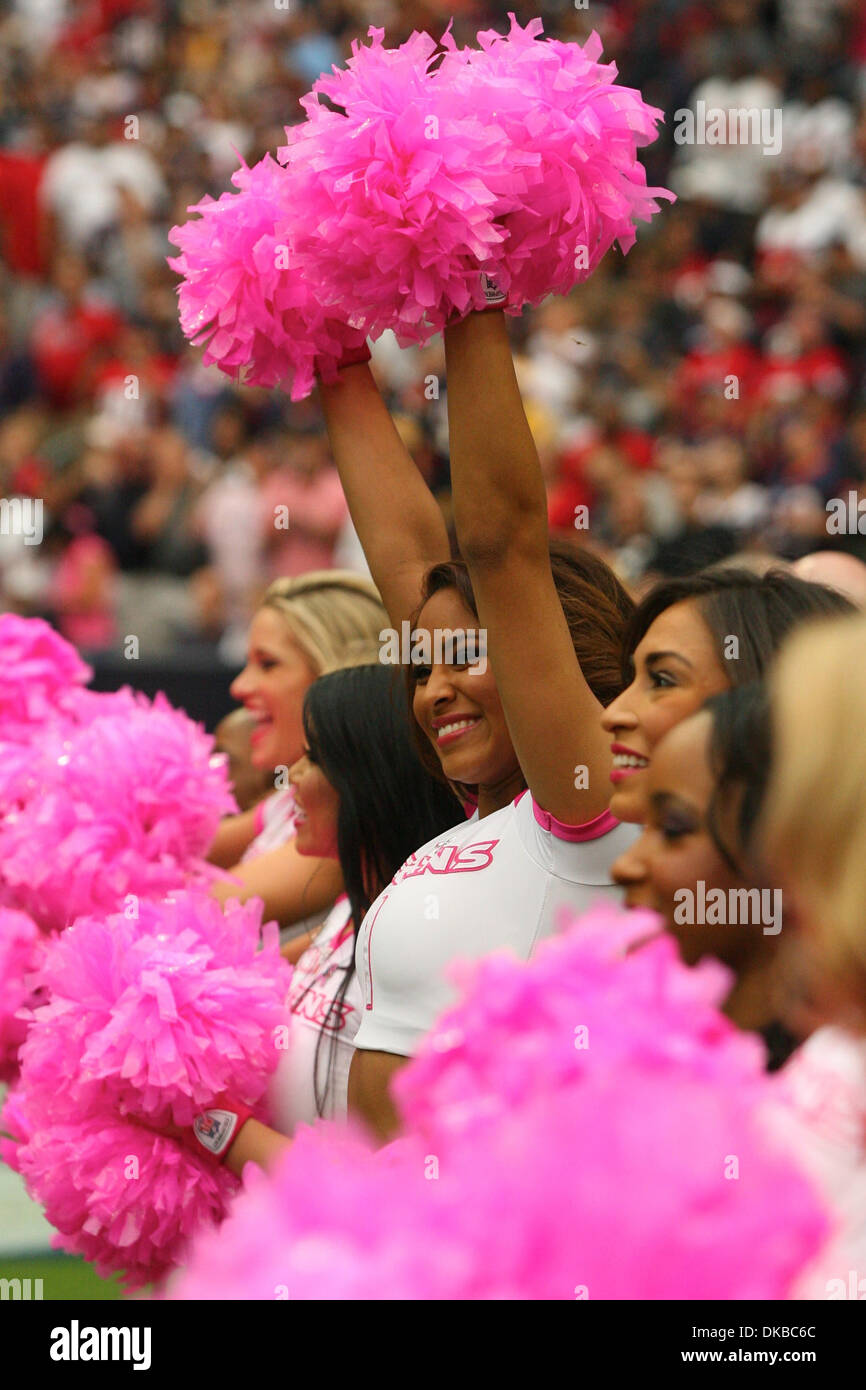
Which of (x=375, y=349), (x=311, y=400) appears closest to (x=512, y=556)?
(x=311, y=400)

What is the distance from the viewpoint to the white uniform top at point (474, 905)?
1790 mm

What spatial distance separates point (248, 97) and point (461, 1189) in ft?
29.4

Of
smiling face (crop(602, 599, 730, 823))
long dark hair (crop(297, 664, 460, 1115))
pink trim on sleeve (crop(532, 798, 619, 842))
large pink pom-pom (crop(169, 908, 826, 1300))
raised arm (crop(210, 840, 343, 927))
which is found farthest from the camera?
raised arm (crop(210, 840, 343, 927))

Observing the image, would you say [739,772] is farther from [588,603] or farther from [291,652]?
[291,652]

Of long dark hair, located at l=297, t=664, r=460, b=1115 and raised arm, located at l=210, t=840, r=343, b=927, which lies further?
raised arm, located at l=210, t=840, r=343, b=927

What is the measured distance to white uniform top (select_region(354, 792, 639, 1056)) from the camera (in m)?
1.79

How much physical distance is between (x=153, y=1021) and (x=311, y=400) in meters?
5.38

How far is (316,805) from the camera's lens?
2445 millimetres

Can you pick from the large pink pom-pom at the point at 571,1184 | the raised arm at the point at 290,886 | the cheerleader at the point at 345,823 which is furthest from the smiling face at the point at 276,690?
the large pink pom-pom at the point at 571,1184

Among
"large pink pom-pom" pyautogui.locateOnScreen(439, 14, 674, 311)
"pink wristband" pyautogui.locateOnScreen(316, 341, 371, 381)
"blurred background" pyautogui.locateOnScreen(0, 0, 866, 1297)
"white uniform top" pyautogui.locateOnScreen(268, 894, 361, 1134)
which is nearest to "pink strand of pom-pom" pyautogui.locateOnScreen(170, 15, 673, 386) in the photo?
"large pink pom-pom" pyautogui.locateOnScreen(439, 14, 674, 311)

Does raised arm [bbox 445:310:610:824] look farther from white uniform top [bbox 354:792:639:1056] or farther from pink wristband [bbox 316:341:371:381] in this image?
pink wristband [bbox 316:341:371:381]

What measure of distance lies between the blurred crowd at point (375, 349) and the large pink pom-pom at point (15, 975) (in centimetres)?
277

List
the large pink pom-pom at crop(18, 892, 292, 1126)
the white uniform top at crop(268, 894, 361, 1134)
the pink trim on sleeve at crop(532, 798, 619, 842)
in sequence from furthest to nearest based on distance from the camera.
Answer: the white uniform top at crop(268, 894, 361, 1134), the large pink pom-pom at crop(18, 892, 292, 1126), the pink trim on sleeve at crop(532, 798, 619, 842)

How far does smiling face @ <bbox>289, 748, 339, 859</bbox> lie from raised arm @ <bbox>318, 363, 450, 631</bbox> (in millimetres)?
270
